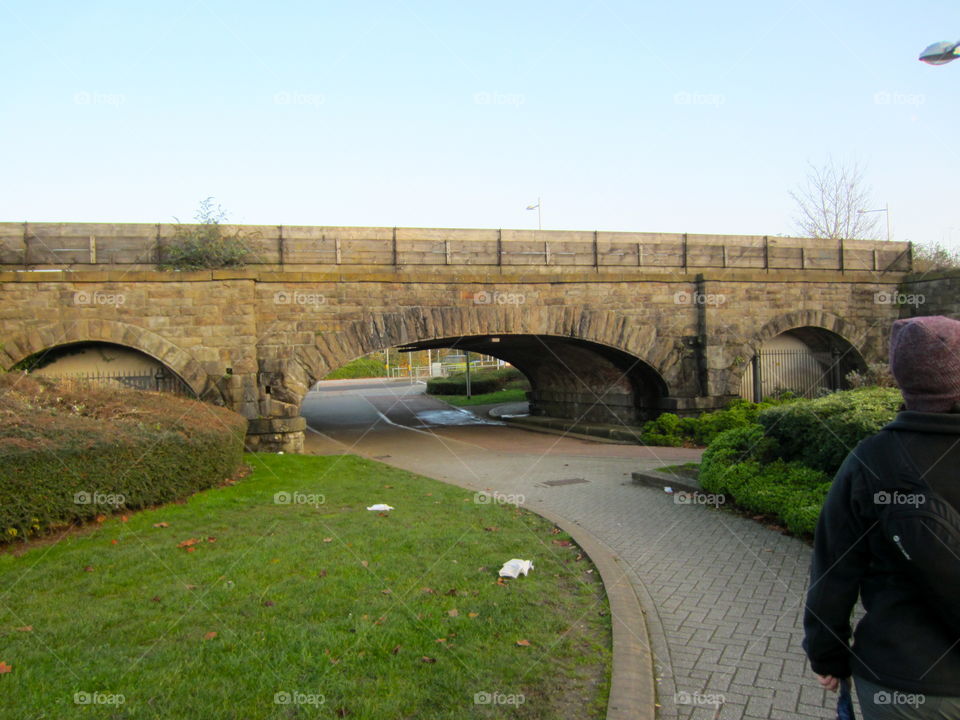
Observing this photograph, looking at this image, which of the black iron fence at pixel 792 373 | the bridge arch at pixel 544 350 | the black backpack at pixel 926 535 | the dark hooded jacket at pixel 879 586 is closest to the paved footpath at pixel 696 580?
the dark hooded jacket at pixel 879 586

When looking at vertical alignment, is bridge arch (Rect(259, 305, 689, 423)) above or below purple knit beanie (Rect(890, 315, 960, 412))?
below

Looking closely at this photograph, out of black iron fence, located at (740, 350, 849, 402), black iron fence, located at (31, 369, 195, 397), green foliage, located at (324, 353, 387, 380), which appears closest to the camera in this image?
black iron fence, located at (31, 369, 195, 397)

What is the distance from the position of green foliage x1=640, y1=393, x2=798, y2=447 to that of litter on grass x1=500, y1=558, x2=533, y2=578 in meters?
10.8

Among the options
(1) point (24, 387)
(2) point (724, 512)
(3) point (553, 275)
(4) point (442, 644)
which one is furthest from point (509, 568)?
(3) point (553, 275)

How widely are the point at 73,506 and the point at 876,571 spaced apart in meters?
7.19

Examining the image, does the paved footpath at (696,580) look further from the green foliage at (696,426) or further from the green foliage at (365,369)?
the green foliage at (365,369)

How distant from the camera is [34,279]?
1388 centimetres

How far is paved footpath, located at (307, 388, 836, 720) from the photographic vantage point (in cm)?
404

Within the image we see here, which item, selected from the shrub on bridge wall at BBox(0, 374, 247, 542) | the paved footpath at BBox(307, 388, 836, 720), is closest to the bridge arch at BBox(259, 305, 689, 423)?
the paved footpath at BBox(307, 388, 836, 720)

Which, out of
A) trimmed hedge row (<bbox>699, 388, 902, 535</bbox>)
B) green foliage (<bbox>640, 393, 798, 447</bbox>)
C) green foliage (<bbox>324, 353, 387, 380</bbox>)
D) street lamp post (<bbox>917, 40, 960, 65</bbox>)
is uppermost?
street lamp post (<bbox>917, 40, 960, 65</bbox>)

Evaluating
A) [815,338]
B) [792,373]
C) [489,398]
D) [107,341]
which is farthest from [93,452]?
[489,398]

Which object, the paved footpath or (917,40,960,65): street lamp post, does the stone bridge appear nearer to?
the paved footpath

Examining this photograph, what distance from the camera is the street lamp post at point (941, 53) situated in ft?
27.8

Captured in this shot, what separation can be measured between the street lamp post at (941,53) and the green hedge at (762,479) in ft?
16.2
